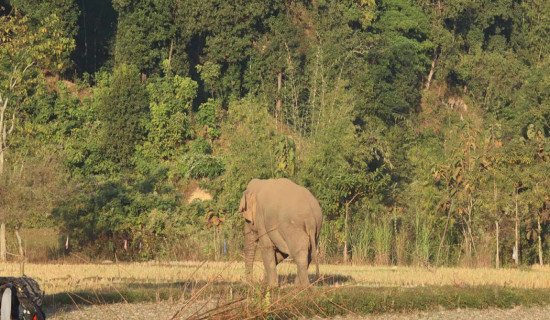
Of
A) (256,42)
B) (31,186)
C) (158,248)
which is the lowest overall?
(158,248)

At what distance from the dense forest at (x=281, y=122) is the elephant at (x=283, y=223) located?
22.3 feet

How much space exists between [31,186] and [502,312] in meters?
17.7

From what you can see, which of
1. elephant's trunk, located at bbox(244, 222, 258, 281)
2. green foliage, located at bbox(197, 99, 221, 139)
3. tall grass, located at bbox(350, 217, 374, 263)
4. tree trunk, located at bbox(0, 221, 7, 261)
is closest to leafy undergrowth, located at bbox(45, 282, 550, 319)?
elephant's trunk, located at bbox(244, 222, 258, 281)

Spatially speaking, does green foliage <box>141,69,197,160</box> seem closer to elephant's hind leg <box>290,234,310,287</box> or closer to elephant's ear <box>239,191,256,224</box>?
elephant's ear <box>239,191,256,224</box>

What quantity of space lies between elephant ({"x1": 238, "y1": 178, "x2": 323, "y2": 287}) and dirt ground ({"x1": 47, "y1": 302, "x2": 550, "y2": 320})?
7.11 feet

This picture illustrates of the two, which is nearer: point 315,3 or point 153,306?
point 153,306

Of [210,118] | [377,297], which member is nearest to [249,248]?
[377,297]

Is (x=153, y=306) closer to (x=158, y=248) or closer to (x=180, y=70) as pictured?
(x=158, y=248)

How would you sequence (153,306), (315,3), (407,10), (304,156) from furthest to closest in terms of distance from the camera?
1. (407,10)
2. (315,3)
3. (304,156)
4. (153,306)

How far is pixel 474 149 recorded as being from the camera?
97.0 ft

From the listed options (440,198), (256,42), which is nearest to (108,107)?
(256,42)

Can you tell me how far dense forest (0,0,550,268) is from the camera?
1144 inches

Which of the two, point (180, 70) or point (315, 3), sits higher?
point (315, 3)

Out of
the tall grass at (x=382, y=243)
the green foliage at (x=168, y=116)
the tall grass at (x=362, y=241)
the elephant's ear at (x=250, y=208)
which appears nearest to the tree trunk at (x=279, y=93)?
the green foliage at (x=168, y=116)
